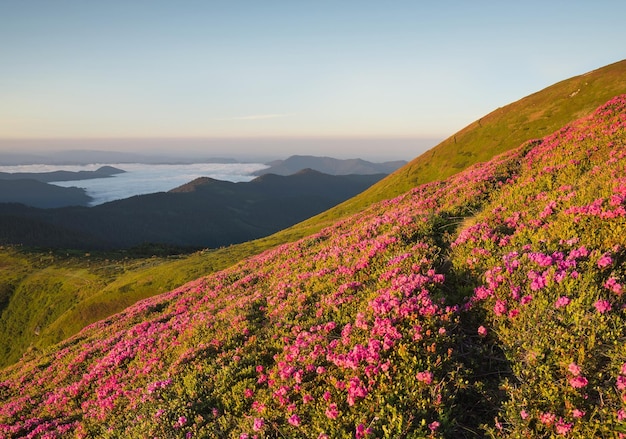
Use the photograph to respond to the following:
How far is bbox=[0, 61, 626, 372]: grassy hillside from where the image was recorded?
49938 millimetres

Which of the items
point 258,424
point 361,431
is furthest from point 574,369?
point 258,424

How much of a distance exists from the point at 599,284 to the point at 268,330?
30.6ft

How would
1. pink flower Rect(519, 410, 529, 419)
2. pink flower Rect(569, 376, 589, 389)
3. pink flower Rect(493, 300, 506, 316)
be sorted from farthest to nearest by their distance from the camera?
pink flower Rect(493, 300, 506, 316) < pink flower Rect(519, 410, 529, 419) < pink flower Rect(569, 376, 589, 389)

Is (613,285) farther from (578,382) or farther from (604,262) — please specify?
(578,382)

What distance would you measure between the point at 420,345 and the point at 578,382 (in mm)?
2957

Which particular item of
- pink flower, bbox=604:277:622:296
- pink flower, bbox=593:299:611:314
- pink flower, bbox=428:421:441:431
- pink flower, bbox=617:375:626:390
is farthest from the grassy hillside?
pink flower, bbox=617:375:626:390

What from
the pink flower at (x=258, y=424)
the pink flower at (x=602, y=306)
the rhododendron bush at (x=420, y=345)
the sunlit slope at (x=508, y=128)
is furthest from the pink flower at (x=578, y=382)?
the sunlit slope at (x=508, y=128)

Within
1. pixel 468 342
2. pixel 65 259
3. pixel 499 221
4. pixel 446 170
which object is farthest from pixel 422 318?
pixel 65 259

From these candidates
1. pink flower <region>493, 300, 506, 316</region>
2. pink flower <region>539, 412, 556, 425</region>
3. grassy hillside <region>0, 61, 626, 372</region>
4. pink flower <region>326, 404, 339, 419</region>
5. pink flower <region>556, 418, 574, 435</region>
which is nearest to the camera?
pink flower <region>556, 418, 574, 435</region>

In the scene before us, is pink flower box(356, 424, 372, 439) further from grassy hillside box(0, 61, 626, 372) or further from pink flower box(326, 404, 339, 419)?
grassy hillside box(0, 61, 626, 372)

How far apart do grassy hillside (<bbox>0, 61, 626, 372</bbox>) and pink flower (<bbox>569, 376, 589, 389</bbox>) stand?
Answer: 48033 millimetres

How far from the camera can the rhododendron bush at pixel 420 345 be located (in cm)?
630

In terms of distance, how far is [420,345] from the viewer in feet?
25.7

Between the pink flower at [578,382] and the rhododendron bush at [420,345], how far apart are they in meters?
0.02
